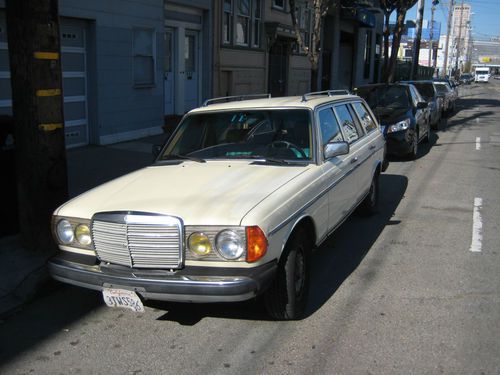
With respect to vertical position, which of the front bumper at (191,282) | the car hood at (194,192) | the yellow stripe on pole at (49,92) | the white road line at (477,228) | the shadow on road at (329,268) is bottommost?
the shadow on road at (329,268)

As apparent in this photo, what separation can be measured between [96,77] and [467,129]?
13.2 m

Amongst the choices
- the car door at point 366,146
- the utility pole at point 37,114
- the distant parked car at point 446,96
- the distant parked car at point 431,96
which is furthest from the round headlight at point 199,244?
the distant parked car at point 446,96

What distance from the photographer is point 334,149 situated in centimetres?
486

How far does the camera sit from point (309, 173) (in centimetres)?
457

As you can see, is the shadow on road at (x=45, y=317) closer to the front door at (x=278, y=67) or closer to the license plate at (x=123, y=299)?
the license plate at (x=123, y=299)

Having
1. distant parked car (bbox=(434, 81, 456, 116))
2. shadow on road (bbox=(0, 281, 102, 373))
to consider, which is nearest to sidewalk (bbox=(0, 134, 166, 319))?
shadow on road (bbox=(0, 281, 102, 373))

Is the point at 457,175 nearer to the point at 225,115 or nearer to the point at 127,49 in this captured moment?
the point at 225,115

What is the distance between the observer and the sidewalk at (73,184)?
471cm

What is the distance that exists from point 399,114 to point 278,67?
431 inches

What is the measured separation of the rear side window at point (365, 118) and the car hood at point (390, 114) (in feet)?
13.5

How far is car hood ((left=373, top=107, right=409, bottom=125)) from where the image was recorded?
11336mm

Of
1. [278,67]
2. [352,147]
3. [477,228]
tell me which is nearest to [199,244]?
[352,147]

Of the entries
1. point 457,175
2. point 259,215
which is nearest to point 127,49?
point 457,175

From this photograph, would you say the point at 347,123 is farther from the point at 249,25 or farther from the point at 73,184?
the point at 249,25
